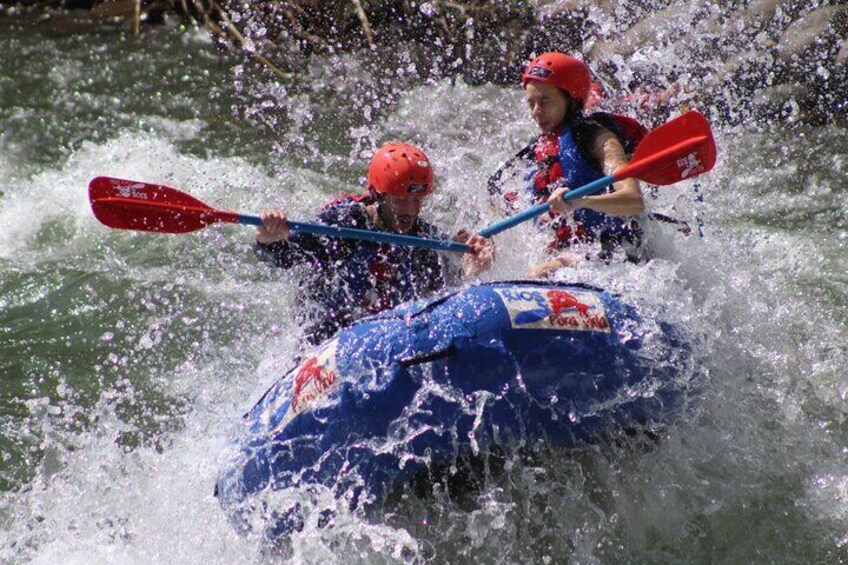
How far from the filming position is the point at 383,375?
3719 mm

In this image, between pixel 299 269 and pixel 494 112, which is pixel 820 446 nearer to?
pixel 299 269

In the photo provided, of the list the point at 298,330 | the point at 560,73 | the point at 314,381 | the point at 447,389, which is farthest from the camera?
the point at 560,73

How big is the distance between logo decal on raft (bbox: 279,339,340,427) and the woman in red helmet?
1338mm

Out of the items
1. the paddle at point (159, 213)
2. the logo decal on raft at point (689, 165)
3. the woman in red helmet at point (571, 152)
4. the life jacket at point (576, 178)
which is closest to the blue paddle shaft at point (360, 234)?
the paddle at point (159, 213)

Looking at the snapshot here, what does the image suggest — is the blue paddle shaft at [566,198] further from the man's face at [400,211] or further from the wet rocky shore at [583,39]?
the wet rocky shore at [583,39]

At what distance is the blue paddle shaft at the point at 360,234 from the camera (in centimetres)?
426

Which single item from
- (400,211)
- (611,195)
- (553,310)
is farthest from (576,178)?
(553,310)

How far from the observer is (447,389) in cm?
370

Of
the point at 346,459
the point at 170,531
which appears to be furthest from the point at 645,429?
the point at 170,531

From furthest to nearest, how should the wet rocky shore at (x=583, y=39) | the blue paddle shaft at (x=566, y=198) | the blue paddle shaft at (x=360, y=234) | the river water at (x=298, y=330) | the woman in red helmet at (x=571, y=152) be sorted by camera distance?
the wet rocky shore at (x=583, y=39) < the woman in red helmet at (x=571, y=152) < the blue paddle shaft at (x=566, y=198) < the blue paddle shaft at (x=360, y=234) < the river water at (x=298, y=330)

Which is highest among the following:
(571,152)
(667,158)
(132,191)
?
(132,191)

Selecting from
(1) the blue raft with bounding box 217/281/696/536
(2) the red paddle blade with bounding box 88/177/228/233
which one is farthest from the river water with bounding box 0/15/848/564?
(2) the red paddle blade with bounding box 88/177/228/233

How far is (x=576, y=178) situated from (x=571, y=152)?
0.13 m

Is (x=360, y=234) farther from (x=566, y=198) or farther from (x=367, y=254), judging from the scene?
(x=566, y=198)
